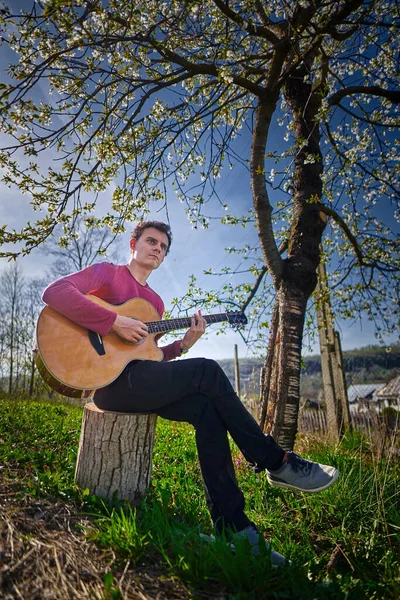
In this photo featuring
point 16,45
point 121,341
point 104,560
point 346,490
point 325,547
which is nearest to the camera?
point 104,560

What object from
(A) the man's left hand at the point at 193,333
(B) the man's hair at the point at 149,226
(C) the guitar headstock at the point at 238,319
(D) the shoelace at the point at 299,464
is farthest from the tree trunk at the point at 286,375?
(B) the man's hair at the point at 149,226

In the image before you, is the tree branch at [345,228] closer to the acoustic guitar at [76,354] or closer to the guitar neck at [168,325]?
the guitar neck at [168,325]

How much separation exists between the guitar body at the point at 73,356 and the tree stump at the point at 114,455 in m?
0.31

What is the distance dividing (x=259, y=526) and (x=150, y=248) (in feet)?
8.02

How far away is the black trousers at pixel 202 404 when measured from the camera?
241 centimetres

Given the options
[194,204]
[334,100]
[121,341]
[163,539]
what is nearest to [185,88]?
[194,204]

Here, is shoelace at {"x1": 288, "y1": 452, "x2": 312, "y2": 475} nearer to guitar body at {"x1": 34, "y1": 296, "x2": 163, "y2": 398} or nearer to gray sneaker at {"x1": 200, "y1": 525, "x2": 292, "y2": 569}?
gray sneaker at {"x1": 200, "y1": 525, "x2": 292, "y2": 569}

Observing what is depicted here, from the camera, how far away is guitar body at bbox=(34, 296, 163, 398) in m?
2.46

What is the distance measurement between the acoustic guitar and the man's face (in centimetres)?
61

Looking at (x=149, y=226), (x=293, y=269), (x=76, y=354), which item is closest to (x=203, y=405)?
(x=76, y=354)

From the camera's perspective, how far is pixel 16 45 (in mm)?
3678

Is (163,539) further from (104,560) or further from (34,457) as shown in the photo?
(34,457)

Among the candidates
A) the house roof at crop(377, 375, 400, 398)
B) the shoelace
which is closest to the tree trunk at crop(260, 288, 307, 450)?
the shoelace

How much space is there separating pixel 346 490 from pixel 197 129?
18.4 ft
